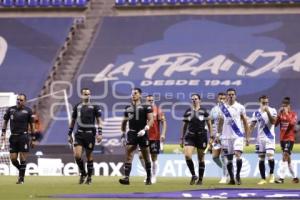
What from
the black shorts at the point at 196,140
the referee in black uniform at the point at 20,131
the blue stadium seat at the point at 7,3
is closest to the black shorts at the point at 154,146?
the black shorts at the point at 196,140

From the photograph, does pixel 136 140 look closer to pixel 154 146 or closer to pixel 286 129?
pixel 154 146

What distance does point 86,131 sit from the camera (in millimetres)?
19859

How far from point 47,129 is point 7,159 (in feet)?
19.5

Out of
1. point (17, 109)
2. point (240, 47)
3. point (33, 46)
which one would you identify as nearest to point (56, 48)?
point (33, 46)

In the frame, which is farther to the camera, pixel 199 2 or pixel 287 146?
pixel 199 2

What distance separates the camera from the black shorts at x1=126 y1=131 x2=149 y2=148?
64.1 ft

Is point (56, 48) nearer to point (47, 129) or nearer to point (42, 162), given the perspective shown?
point (47, 129)

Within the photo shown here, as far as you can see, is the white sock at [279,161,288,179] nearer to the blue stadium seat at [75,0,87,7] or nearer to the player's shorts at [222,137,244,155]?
the player's shorts at [222,137,244,155]

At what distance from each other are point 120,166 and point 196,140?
27.7ft

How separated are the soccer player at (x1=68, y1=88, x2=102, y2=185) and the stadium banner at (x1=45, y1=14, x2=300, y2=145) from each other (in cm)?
1327

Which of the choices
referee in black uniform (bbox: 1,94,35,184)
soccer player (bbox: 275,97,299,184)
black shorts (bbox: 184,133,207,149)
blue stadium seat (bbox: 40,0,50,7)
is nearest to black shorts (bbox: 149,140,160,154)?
black shorts (bbox: 184,133,207,149)

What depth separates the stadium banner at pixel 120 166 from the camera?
27203 millimetres

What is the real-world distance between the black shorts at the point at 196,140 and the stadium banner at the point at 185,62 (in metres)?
13.4

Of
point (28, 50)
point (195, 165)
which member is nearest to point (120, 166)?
point (195, 165)
